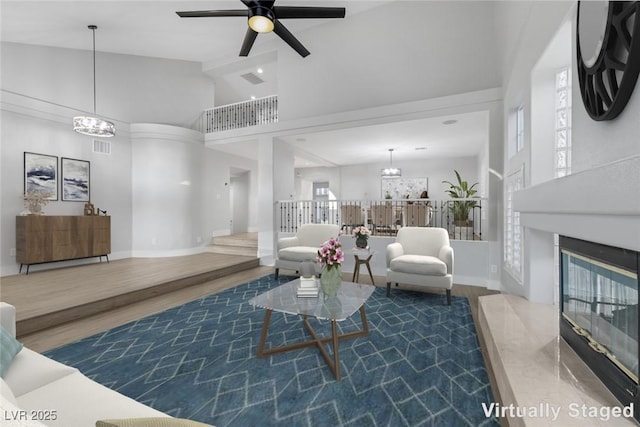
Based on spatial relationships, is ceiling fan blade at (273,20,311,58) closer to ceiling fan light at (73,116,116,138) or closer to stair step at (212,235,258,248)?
ceiling fan light at (73,116,116,138)

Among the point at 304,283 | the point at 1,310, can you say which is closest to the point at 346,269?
the point at 304,283

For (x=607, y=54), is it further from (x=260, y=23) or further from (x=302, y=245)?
(x=302, y=245)

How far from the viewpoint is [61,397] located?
1104mm

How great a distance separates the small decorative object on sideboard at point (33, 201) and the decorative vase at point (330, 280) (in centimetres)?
537

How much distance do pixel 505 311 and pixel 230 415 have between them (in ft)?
7.75

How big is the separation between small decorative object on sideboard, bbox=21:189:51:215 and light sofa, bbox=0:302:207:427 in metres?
4.78

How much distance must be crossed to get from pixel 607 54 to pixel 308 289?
233 cm

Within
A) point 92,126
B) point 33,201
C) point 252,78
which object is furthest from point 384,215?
point 33,201

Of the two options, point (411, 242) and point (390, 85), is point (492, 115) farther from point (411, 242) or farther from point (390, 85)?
point (411, 242)

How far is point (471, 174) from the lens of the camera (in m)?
8.62

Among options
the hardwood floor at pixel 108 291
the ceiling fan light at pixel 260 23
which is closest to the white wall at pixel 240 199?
the hardwood floor at pixel 108 291

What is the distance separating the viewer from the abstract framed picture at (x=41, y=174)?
480 cm

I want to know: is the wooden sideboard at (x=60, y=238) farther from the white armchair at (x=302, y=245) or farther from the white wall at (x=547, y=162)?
the white wall at (x=547, y=162)

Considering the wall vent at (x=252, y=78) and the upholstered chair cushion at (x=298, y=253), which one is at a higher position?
the wall vent at (x=252, y=78)
